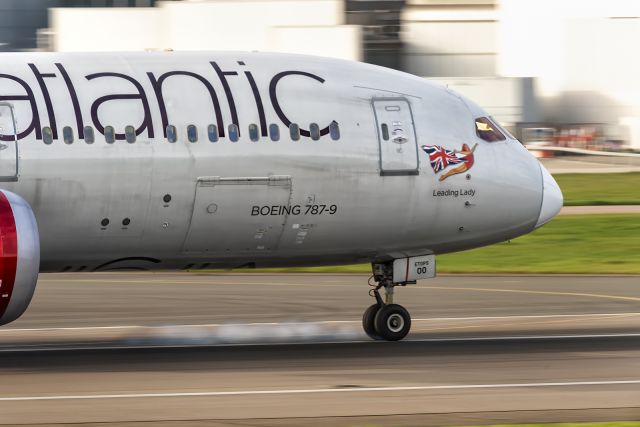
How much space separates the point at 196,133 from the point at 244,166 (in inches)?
38.3

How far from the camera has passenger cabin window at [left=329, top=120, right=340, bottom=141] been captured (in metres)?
22.7

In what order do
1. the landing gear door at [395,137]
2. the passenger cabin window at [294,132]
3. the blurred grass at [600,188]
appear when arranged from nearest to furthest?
1. the passenger cabin window at [294,132]
2. the landing gear door at [395,137]
3. the blurred grass at [600,188]

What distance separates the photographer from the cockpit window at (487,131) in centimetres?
2398

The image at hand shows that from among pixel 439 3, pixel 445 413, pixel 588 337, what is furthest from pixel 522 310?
pixel 439 3

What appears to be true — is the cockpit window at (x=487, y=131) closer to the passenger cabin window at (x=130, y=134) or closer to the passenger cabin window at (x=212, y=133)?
the passenger cabin window at (x=212, y=133)

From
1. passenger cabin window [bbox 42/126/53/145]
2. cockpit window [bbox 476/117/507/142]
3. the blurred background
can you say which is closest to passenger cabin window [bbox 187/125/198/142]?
passenger cabin window [bbox 42/126/53/145]

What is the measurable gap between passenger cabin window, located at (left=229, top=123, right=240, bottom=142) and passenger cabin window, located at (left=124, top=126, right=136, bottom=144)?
1631mm

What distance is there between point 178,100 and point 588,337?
8.77 metres

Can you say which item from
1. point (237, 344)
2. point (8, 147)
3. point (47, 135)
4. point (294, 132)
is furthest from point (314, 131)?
point (8, 147)

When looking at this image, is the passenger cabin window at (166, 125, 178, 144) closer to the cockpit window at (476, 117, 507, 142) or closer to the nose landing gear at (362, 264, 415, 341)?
the nose landing gear at (362, 264, 415, 341)

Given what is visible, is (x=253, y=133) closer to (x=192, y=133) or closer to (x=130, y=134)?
(x=192, y=133)

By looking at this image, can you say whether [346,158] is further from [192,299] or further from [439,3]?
[439,3]

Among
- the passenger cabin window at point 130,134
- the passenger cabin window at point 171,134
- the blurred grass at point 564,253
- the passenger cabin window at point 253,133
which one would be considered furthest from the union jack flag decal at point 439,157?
the blurred grass at point 564,253

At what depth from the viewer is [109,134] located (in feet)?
70.3
